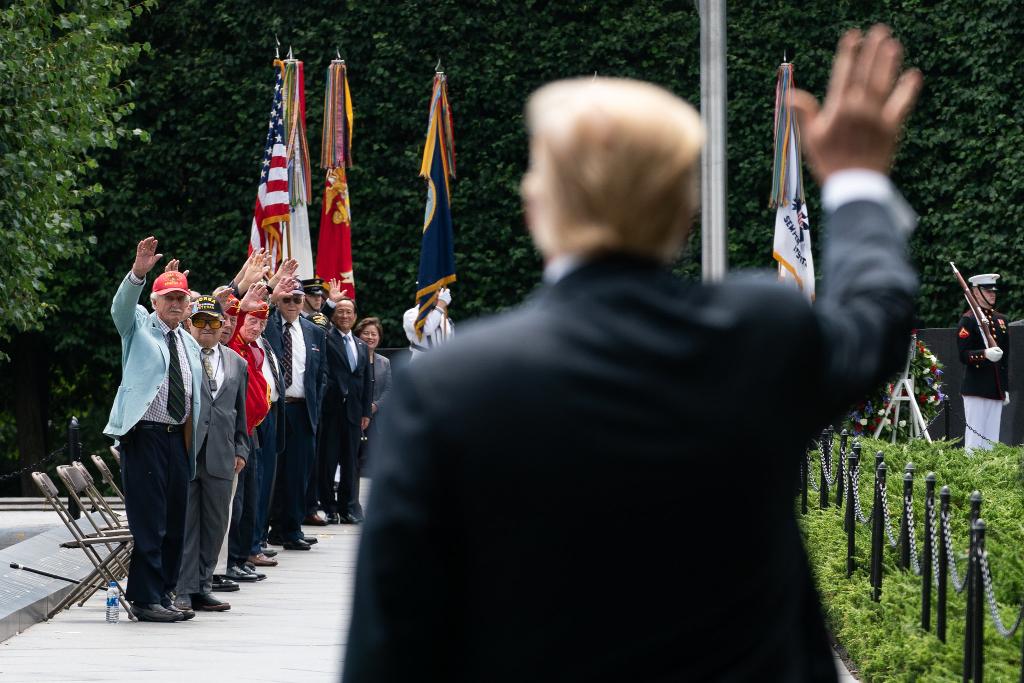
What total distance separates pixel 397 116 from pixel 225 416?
47.3ft

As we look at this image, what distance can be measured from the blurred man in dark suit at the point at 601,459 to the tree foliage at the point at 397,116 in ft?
70.9

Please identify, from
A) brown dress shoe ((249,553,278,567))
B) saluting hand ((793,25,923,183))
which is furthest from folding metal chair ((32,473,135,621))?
saluting hand ((793,25,923,183))

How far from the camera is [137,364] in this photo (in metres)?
9.16

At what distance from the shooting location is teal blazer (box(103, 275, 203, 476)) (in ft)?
29.7

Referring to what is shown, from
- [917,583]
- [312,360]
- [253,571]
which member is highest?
[312,360]

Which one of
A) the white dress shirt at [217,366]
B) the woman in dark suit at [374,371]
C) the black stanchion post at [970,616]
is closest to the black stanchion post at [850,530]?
the black stanchion post at [970,616]

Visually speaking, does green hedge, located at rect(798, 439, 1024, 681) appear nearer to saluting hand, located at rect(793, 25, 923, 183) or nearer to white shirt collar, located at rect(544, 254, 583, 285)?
saluting hand, located at rect(793, 25, 923, 183)

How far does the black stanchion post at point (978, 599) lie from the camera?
20.4ft

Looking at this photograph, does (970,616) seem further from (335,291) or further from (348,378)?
(335,291)

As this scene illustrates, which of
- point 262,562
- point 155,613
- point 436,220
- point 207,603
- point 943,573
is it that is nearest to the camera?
point 943,573

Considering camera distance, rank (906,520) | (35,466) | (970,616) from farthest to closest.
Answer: (35,466) → (906,520) → (970,616)

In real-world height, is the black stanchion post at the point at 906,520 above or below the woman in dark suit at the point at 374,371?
below

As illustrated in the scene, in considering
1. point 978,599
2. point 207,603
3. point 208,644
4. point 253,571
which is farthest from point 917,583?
point 253,571

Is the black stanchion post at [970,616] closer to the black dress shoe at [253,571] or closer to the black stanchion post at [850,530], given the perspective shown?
the black stanchion post at [850,530]
